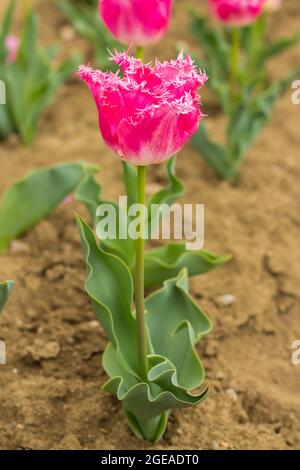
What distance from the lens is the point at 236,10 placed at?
7.88ft

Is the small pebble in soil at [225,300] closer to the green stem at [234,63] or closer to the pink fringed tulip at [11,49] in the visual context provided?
the green stem at [234,63]

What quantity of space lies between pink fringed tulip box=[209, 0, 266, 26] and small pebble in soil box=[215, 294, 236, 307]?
0.76m

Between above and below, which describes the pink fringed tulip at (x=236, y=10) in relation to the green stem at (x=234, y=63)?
above

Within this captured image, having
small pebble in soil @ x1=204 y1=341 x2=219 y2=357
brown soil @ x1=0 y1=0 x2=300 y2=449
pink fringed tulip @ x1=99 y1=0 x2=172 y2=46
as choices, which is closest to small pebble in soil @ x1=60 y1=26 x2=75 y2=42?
brown soil @ x1=0 y1=0 x2=300 y2=449

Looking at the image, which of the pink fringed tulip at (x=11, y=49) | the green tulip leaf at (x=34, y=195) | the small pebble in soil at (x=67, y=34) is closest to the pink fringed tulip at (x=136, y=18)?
the green tulip leaf at (x=34, y=195)

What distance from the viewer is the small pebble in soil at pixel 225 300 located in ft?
7.24

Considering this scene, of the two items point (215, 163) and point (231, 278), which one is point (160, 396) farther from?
point (215, 163)

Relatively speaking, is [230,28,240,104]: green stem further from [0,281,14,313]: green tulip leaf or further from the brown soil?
[0,281,14,313]: green tulip leaf

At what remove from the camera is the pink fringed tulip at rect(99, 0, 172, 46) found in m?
1.90

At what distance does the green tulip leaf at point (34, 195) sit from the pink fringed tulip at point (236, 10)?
56 centimetres

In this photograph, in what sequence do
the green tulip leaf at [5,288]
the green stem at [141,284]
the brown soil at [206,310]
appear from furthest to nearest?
the brown soil at [206,310], the green tulip leaf at [5,288], the green stem at [141,284]

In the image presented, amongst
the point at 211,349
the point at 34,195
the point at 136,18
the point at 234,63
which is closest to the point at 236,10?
the point at 234,63

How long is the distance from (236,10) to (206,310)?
2.68 ft

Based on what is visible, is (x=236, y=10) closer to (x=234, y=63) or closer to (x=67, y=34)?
(x=234, y=63)
